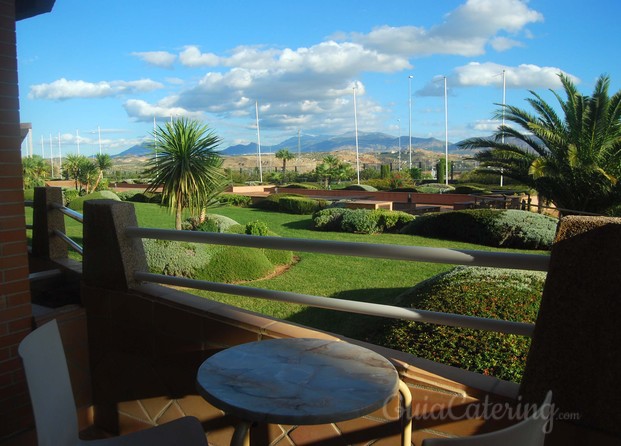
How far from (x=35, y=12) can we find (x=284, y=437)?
401 centimetres

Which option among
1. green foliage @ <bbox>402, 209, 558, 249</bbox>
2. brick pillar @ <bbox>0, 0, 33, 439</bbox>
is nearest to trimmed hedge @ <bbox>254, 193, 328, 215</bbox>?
green foliage @ <bbox>402, 209, 558, 249</bbox>

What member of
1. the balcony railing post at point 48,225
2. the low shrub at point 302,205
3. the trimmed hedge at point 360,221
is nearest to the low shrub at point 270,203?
the low shrub at point 302,205

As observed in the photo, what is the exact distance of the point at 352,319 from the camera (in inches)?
263

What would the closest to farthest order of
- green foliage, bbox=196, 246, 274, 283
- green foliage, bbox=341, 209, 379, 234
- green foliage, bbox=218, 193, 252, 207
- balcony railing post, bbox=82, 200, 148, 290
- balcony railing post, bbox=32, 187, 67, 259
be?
balcony railing post, bbox=82, 200, 148, 290 → balcony railing post, bbox=32, 187, 67, 259 → green foliage, bbox=196, 246, 274, 283 → green foliage, bbox=341, 209, 379, 234 → green foliage, bbox=218, 193, 252, 207

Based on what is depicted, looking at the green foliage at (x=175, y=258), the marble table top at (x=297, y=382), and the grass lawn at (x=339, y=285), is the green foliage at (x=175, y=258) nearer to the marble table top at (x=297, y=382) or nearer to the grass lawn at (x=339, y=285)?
the grass lawn at (x=339, y=285)

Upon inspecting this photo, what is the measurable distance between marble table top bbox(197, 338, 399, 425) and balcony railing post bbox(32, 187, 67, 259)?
15.7 ft

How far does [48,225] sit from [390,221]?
12057 mm

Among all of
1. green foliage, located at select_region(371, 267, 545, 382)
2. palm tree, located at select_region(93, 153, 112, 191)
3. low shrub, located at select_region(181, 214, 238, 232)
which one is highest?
palm tree, located at select_region(93, 153, 112, 191)

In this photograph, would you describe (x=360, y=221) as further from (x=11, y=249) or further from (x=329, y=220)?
(x=11, y=249)

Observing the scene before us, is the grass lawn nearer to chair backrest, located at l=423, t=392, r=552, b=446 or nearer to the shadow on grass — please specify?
the shadow on grass

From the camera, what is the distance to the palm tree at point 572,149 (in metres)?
13.2

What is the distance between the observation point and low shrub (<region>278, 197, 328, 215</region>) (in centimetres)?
2222

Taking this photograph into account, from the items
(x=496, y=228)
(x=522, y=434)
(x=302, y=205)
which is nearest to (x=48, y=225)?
(x=522, y=434)

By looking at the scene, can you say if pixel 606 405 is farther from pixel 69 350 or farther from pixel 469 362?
pixel 69 350
